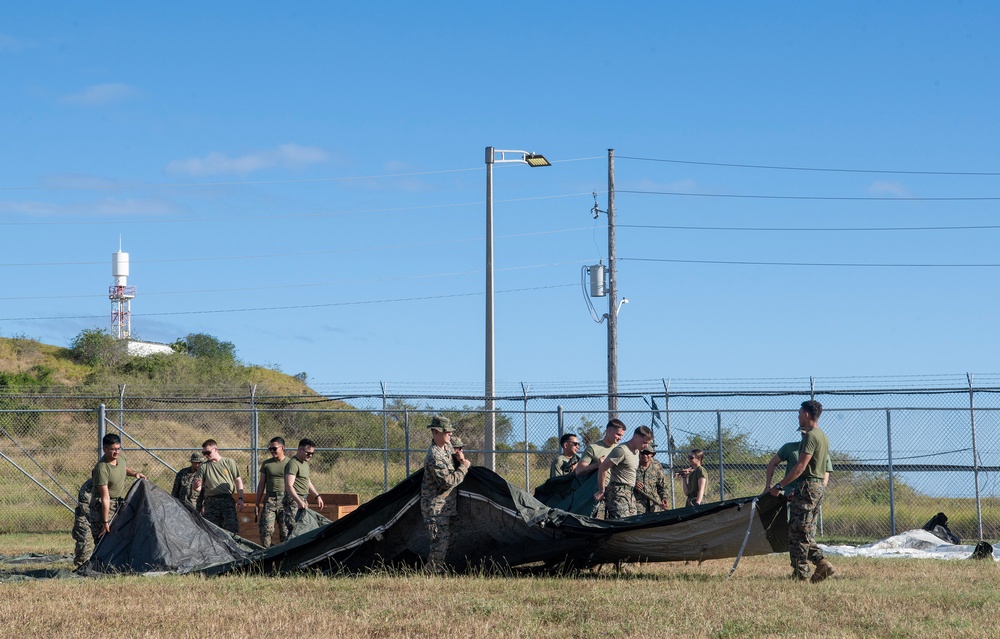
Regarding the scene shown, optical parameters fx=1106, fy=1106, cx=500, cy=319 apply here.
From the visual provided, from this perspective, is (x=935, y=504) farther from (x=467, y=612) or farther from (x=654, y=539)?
(x=467, y=612)

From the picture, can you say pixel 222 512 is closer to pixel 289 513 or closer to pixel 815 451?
pixel 289 513

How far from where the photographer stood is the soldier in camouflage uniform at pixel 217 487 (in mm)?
13656

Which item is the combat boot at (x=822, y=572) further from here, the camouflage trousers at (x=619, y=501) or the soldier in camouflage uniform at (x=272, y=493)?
the soldier in camouflage uniform at (x=272, y=493)

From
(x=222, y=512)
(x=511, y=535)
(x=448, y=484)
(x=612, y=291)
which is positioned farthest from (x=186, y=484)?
(x=612, y=291)

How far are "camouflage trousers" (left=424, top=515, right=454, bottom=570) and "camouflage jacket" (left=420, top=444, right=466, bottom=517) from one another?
0.17 ft

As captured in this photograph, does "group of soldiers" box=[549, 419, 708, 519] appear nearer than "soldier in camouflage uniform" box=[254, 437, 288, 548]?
Yes

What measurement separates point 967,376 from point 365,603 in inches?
426

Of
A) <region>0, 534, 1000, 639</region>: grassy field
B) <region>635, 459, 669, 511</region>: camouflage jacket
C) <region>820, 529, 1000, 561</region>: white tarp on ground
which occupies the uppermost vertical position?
<region>635, 459, 669, 511</region>: camouflage jacket

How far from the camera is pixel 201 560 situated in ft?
39.1

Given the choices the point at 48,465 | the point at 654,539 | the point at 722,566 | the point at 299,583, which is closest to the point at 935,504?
the point at 722,566

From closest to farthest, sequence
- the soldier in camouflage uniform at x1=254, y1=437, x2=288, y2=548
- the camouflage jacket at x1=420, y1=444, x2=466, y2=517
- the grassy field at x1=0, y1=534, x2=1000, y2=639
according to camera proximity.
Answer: the grassy field at x1=0, y1=534, x2=1000, y2=639
the camouflage jacket at x1=420, y1=444, x2=466, y2=517
the soldier in camouflage uniform at x1=254, y1=437, x2=288, y2=548

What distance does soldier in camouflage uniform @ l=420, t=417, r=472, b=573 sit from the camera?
36.0 ft

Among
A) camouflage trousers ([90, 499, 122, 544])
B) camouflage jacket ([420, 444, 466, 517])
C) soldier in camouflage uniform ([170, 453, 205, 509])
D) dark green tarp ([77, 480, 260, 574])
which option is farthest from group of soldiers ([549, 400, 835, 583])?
camouflage trousers ([90, 499, 122, 544])

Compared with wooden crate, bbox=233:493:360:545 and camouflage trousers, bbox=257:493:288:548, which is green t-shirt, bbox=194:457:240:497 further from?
wooden crate, bbox=233:493:360:545
